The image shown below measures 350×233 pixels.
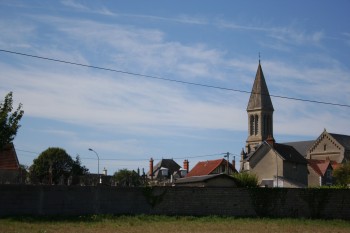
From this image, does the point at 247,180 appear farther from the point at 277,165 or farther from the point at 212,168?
the point at 277,165

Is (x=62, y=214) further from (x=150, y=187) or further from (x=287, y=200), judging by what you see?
(x=287, y=200)

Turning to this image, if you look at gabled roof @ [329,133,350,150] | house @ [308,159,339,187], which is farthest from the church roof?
house @ [308,159,339,187]

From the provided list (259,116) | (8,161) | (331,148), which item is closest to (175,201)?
(8,161)

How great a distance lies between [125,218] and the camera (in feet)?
111

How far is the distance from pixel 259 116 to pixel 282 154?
193 ft

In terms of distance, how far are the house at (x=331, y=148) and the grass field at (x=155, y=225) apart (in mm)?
68184

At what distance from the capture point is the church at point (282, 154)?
6881 centimetres

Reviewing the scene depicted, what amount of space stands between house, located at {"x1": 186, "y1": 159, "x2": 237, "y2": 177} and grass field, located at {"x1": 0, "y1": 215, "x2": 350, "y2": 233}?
30.3 m

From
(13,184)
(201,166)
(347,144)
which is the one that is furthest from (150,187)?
(347,144)

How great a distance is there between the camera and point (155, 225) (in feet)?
98.8

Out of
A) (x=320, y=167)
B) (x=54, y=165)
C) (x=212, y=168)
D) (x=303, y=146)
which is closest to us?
(x=212, y=168)

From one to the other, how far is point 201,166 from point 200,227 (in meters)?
40.9

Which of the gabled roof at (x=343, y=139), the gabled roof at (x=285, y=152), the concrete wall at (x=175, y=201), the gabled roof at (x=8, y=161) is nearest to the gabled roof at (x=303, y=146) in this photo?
the gabled roof at (x=343, y=139)

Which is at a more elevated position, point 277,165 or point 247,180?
point 277,165
